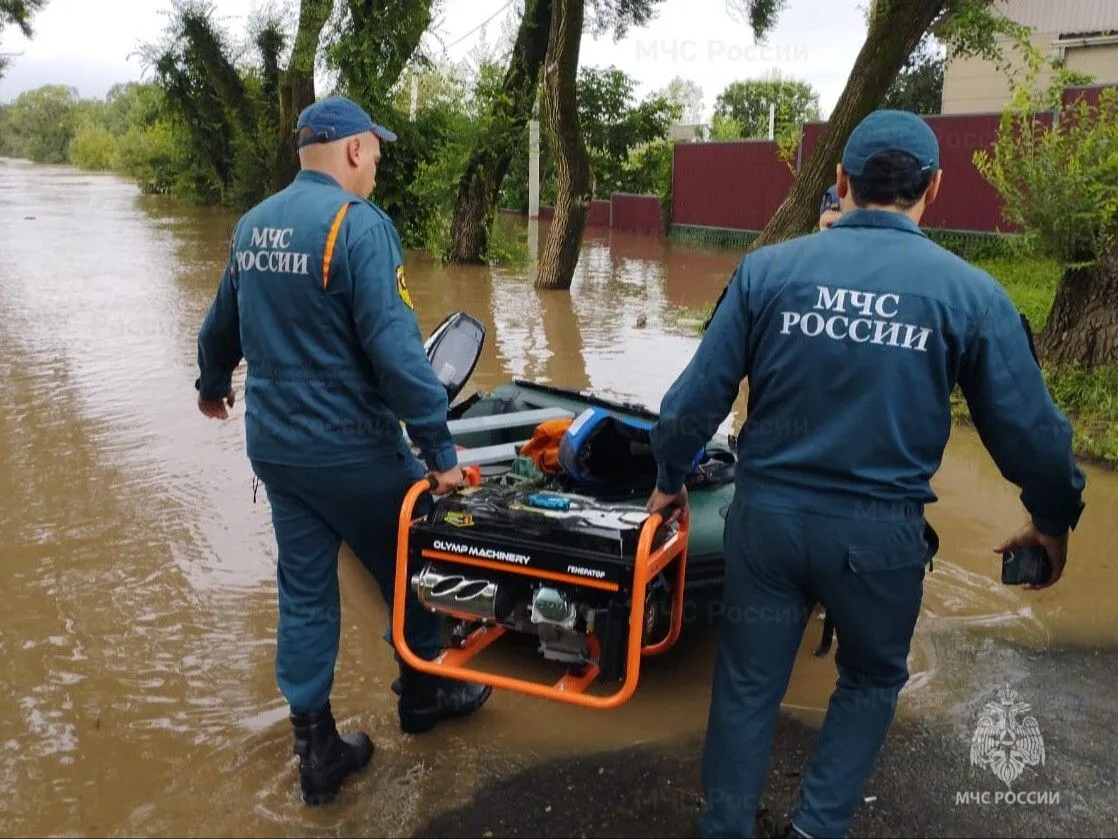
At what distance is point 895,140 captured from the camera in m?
2.35

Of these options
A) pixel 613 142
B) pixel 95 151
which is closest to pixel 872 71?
pixel 613 142

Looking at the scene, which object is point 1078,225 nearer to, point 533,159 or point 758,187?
point 758,187

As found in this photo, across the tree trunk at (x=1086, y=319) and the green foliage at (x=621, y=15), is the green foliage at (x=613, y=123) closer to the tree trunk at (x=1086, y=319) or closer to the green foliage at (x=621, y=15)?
the green foliage at (x=621, y=15)

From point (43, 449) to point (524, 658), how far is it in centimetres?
379

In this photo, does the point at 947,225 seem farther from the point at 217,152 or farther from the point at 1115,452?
the point at 217,152

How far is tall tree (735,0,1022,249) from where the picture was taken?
9398 millimetres

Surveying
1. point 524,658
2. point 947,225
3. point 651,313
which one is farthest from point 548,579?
point 947,225

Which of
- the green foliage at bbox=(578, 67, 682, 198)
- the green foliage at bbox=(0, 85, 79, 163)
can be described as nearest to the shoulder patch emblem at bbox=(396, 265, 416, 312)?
the green foliage at bbox=(578, 67, 682, 198)

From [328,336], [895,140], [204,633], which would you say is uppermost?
[895,140]

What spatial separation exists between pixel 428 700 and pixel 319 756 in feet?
1.44

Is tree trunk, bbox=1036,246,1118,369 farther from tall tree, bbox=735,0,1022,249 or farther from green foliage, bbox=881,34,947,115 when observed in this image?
green foliage, bbox=881,34,947,115

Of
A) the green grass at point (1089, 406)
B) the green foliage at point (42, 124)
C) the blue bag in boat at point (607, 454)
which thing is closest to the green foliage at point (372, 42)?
the green grass at point (1089, 406)

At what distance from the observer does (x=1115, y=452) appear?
5793 millimetres

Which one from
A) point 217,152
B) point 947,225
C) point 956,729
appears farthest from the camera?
point 217,152
